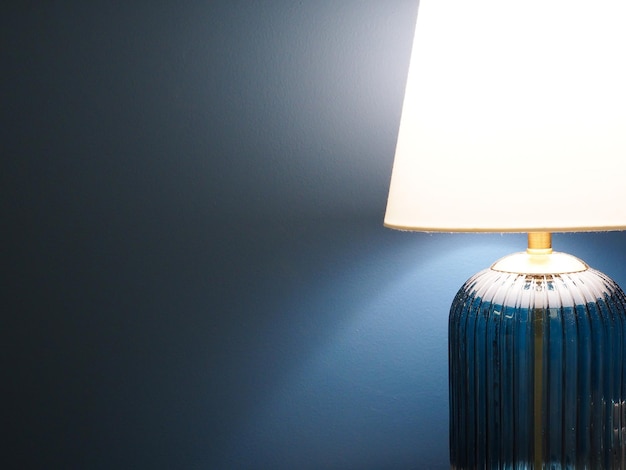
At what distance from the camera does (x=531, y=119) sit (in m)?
0.72

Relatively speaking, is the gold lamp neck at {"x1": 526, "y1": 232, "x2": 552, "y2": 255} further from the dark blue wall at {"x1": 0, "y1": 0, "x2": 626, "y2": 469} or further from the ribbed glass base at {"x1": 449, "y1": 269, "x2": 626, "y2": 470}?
the dark blue wall at {"x1": 0, "y1": 0, "x2": 626, "y2": 469}

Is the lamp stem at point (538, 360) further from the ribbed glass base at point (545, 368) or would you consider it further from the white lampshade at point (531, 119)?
the white lampshade at point (531, 119)

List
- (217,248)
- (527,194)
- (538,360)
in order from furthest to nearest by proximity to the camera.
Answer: (217,248)
(538,360)
(527,194)

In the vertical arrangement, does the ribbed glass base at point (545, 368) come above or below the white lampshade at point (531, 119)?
below

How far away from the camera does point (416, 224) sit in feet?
2.52

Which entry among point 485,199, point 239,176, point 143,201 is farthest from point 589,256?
point 143,201

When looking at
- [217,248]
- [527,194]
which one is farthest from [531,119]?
[217,248]

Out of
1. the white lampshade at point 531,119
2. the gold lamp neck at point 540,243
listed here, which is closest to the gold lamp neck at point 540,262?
the gold lamp neck at point 540,243

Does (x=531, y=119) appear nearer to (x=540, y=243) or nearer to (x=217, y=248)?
(x=540, y=243)

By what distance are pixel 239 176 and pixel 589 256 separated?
0.54 metres

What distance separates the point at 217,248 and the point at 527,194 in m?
0.52

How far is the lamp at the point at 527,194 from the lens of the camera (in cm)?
71

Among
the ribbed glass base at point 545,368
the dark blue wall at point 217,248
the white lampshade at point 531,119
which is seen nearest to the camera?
the white lampshade at point 531,119

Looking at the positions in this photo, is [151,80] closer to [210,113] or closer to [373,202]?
[210,113]
